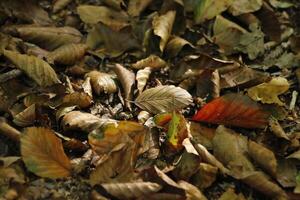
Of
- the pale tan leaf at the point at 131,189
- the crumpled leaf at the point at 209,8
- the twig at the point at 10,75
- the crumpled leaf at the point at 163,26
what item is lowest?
the pale tan leaf at the point at 131,189

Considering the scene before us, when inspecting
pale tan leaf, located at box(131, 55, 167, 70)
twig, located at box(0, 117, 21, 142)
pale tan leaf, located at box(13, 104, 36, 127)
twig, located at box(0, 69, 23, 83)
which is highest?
pale tan leaf, located at box(131, 55, 167, 70)

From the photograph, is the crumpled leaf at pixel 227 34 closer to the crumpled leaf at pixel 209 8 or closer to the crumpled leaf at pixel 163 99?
the crumpled leaf at pixel 209 8

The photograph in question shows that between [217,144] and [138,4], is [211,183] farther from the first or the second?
[138,4]

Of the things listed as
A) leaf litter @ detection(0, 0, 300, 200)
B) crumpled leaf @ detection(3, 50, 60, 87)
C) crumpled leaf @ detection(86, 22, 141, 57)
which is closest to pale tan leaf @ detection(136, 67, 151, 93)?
leaf litter @ detection(0, 0, 300, 200)

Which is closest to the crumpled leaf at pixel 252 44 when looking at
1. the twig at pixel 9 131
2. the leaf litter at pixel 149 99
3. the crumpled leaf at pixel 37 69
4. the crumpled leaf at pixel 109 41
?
the leaf litter at pixel 149 99

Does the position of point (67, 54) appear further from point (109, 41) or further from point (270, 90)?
point (270, 90)

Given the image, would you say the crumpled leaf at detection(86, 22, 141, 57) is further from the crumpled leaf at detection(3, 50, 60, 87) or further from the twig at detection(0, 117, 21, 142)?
the twig at detection(0, 117, 21, 142)
